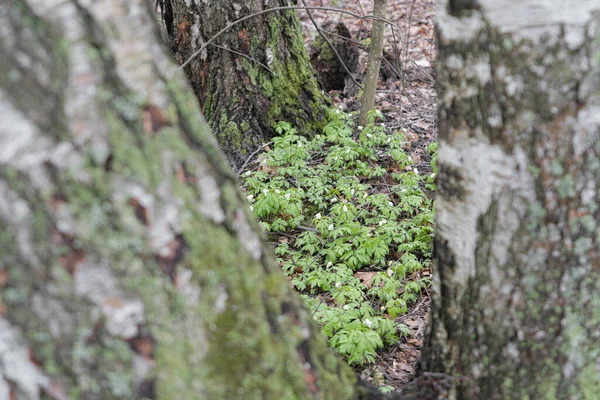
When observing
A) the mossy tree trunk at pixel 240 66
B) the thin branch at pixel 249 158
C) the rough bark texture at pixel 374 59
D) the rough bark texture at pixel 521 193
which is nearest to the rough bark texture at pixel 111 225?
the rough bark texture at pixel 521 193

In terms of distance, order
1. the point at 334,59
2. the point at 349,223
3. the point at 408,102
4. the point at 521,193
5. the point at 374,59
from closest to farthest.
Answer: the point at 521,193 < the point at 349,223 < the point at 374,59 < the point at 408,102 < the point at 334,59

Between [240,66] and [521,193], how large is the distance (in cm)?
410

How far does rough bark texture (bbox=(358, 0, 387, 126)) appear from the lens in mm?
4938

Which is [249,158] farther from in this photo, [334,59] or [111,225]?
[111,225]

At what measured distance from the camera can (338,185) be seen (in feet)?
14.6

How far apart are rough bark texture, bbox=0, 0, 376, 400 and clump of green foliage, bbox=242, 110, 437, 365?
178cm

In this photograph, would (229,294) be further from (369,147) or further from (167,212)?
(369,147)

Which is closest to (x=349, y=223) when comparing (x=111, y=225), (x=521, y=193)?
(x=521, y=193)

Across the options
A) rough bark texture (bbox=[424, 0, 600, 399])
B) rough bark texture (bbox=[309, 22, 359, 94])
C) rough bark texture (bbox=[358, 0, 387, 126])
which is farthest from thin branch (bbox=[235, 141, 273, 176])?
rough bark texture (bbox=[424, 0, 600, 399])

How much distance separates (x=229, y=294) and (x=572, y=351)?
973mm

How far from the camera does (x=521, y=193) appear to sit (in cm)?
129

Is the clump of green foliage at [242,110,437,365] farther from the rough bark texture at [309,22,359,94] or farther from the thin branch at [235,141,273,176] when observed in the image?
the rough bark texture at [309,22,359,94]

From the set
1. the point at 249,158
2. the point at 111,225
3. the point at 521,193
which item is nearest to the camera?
the point at 111,225

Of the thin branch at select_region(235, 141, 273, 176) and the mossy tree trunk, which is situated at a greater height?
the mossy tree trunk
